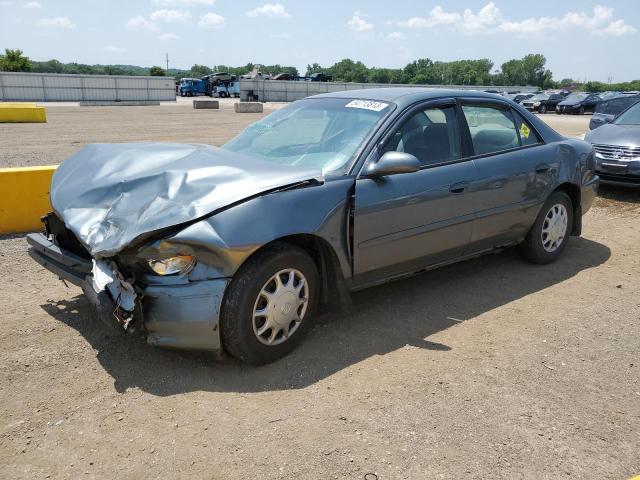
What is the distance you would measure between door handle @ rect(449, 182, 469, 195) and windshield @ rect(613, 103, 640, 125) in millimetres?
6451

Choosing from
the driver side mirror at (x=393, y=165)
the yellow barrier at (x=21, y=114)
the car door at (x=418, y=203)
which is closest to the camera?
the driver side mirror at (x=393, y=165)

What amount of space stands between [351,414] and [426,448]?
44 cm

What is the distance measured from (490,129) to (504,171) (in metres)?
0.39

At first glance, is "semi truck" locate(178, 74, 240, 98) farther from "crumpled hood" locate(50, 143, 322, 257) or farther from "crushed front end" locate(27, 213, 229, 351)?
"crushed front end" locate(27, 213, 229, 351)

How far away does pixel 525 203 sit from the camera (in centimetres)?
502

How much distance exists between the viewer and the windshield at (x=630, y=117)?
9.39m

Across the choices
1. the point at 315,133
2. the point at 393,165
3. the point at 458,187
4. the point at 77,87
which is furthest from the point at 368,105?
the point at 77,87

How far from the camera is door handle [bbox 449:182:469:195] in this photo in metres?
4.35

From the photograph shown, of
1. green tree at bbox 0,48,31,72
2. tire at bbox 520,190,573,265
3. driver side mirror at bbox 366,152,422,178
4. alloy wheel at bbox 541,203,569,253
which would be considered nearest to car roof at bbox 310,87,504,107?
driver side mirror at bbox 366,152,422,178

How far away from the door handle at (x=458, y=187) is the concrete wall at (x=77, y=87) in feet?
126

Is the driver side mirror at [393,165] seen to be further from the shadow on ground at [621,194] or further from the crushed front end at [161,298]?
the shadow on ground at [621,194]

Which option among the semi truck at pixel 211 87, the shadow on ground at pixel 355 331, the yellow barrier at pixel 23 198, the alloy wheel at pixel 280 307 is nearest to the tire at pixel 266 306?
the alloy wheel at pixel 280 307

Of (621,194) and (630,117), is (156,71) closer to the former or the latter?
(630,117)

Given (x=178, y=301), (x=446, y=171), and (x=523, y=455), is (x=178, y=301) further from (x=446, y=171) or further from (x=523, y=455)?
(x=446, y=171)
